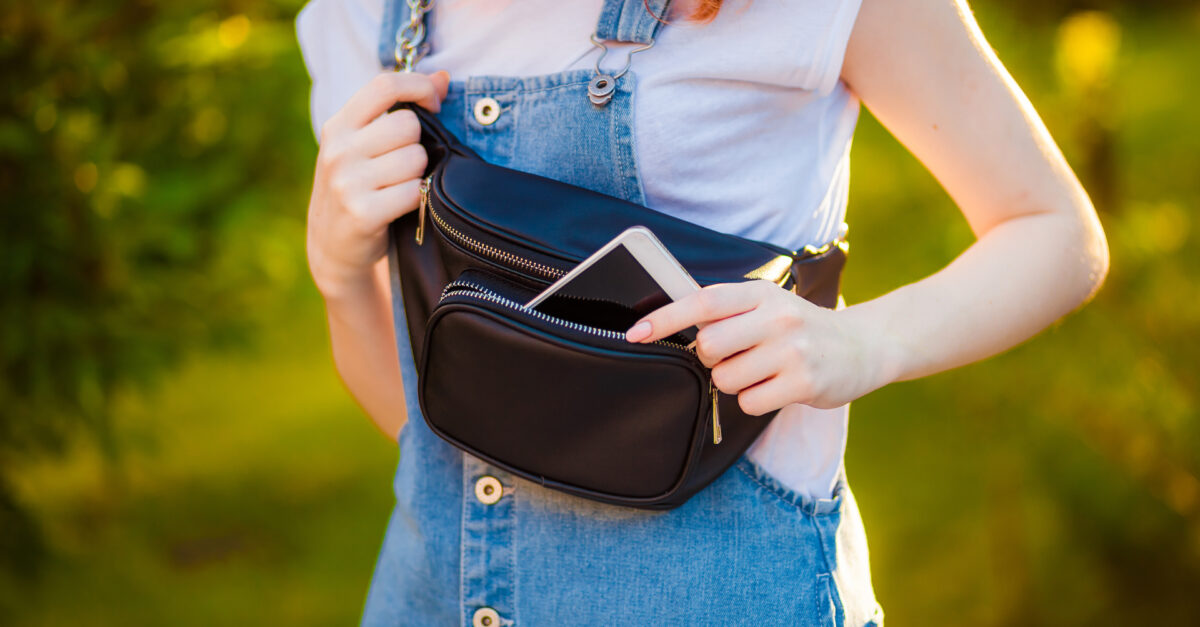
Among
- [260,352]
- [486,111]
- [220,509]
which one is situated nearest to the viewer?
[486,111]

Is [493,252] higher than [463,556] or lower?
higher

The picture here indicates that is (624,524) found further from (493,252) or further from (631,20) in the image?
(631,20)

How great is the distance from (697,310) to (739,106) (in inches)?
9.9

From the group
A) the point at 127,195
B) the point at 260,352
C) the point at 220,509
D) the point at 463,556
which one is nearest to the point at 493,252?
the point at 463,556

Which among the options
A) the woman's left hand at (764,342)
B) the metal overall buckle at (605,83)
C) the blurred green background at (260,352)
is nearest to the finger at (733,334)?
the woman's left hand at (764,342)

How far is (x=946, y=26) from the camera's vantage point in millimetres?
878

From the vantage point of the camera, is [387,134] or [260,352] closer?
[387,134]

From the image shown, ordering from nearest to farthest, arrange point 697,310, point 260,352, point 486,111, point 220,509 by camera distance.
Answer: point 697,310 → point 486,111 → point 260,352 → point 220,509

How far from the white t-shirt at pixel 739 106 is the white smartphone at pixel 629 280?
0.13 m

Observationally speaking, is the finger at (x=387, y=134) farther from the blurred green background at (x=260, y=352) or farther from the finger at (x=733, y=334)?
the blurred green background at (x=260, y=352)

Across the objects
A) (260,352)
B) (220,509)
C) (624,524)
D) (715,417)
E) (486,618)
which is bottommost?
(220,509)

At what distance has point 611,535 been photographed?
93cm

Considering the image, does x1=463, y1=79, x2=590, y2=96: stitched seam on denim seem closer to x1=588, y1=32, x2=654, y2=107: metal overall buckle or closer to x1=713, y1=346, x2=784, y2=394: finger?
x1=588, y1=32, x2=654, y2=107: metal overall buckle

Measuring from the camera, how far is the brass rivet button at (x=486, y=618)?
37.9 inches
